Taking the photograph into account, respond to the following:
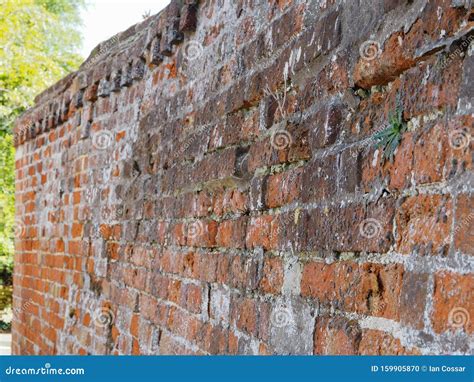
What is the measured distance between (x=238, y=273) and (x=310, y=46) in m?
0.70

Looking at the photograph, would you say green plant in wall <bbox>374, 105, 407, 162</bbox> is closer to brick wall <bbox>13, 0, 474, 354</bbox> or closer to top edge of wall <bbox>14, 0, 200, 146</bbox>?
brick wall <bbox>13, 0, 474, 354</bbox>

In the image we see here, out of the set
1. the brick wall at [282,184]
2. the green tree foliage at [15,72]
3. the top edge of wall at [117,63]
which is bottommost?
the brick wall at [282,184]

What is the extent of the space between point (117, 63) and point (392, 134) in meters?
2.41

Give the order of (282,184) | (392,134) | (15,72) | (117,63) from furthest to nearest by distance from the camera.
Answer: (15,72), (117,63), (282,184), (392,134)

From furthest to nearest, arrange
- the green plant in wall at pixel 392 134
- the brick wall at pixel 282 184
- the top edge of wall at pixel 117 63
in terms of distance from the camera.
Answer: the top edge of wall at pixel 117 63 → the green plant in wall at pixel 392 134 → the brick wall at pixel 282 184

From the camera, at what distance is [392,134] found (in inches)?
50.8

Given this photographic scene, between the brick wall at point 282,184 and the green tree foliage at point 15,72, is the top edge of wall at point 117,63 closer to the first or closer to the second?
the brick wall at point 282,184

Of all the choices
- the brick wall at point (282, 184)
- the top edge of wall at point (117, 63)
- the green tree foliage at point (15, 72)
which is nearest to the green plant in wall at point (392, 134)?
the brick wall at point (282, 184)

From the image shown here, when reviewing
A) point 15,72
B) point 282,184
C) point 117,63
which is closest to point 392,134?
point 282,184

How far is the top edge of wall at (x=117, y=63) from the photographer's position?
8.92ft

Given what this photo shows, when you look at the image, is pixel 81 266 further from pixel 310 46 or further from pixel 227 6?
pixel 310 46

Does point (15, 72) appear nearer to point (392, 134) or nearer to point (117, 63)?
point (117, 63)

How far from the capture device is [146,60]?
3082 mm

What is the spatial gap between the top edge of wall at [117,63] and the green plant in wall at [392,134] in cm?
147
